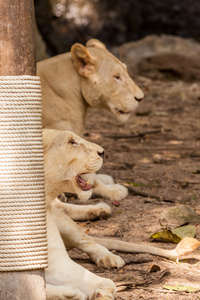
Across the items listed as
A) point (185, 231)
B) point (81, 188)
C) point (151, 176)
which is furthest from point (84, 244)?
point (151, 176)

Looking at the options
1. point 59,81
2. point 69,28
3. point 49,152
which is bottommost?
point 49,152

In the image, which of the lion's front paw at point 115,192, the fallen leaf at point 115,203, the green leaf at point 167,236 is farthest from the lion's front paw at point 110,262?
the lion's front paw at point 115,192

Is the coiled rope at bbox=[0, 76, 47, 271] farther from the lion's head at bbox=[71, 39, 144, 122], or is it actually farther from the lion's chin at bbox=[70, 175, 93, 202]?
the lion's head at bbox=[71, 39, 144, 122]

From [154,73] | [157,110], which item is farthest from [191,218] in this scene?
[154,73]

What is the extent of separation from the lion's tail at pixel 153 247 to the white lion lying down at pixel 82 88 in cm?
126

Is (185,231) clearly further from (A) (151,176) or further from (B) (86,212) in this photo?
(A) (151,176)

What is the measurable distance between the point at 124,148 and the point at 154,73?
16.1 feet

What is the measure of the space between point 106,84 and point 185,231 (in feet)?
5.29

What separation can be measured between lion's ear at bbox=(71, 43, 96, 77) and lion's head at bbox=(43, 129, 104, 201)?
172 cm

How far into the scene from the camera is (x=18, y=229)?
2201 mm

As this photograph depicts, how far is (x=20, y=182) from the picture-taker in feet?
7.26

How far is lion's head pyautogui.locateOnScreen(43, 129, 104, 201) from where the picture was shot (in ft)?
8.63

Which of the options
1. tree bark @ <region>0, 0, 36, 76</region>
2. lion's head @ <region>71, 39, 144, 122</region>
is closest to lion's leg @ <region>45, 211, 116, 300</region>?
tree bark @ <region>0, 0, 36, 76</region>

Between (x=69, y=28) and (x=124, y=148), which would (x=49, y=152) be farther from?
(x=69, y=28)
